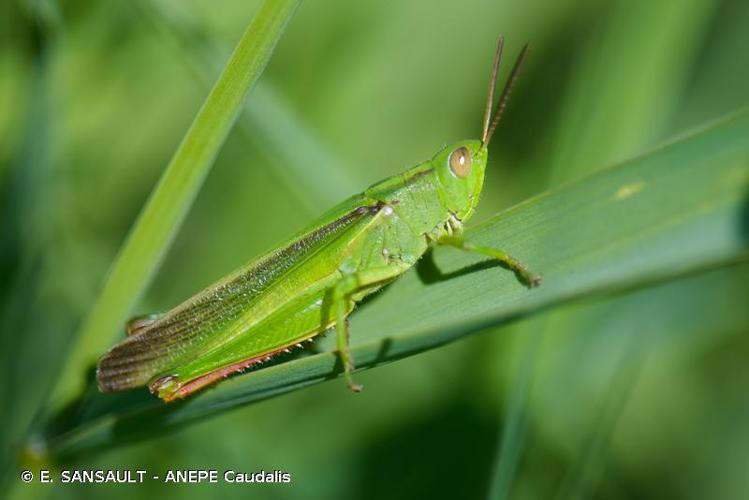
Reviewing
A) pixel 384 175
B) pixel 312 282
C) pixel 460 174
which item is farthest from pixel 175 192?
pixel 384 175

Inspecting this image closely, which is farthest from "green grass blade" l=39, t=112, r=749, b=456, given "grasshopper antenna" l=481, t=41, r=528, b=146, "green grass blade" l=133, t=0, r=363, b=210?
"green grass blade" l=133, t=0, r=363, b=210

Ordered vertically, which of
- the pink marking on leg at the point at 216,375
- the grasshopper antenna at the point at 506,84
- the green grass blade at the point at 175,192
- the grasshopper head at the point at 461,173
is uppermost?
the grasshopper head at the point at 461,173

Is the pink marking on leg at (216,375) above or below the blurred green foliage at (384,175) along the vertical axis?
below

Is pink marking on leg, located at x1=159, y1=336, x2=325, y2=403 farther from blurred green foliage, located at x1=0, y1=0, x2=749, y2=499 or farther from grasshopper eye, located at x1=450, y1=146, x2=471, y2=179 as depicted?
grasshopper eye, located at x1=450, y1=146, x2=471, y2=179

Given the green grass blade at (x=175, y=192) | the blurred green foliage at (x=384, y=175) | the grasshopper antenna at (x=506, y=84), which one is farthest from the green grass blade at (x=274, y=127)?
the green grass blade at (x=175, y=192)

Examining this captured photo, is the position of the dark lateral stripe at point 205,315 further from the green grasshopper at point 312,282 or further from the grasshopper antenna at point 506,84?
the grasshopper antenna at point 506,84

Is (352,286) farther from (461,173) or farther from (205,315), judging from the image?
(461,173)

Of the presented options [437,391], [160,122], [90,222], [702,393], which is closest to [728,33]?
[702,393]
